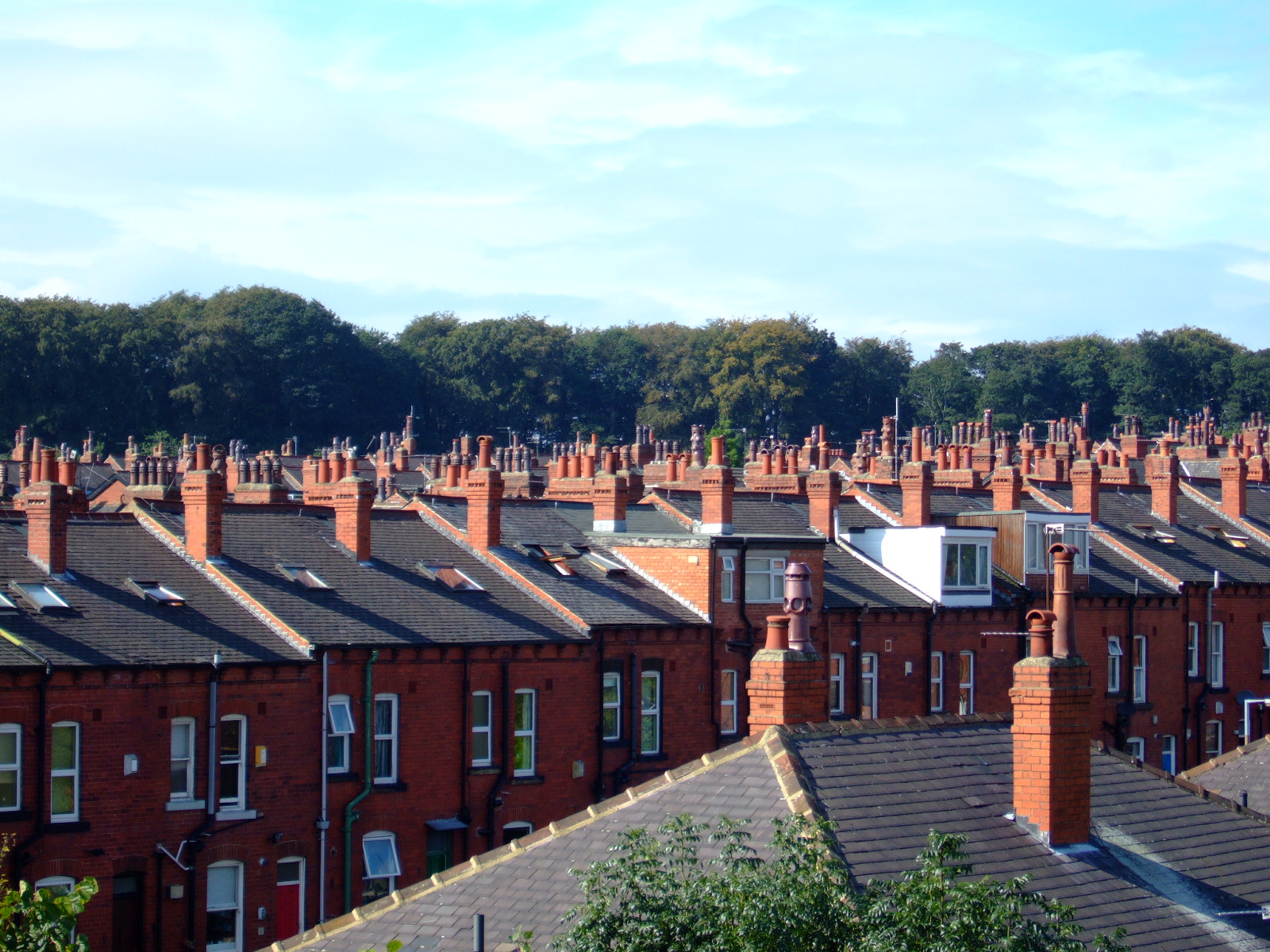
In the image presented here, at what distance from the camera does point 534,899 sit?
18281 millimetres

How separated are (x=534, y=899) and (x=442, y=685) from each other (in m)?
17.6

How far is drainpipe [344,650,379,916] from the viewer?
33406 millimetres

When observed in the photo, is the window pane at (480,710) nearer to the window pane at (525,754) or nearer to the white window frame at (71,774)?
the window pane at (525,754)

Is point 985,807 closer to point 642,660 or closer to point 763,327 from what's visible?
point 642,660

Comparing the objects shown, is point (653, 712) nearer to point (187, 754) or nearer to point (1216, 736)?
point (187, 754)

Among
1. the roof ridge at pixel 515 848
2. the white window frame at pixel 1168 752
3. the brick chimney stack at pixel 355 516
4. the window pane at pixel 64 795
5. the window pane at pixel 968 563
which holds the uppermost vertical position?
the brick chimney stack at pixel 355 516

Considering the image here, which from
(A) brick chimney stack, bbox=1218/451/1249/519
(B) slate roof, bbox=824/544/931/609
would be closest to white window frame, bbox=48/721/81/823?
(B) slate roof, bbox=824/544/931/609

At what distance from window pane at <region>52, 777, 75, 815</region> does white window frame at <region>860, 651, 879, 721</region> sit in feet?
71.1

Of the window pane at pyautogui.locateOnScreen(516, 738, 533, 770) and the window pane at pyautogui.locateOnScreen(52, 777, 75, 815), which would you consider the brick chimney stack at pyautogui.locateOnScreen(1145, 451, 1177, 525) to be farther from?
the window pane at pyautogui.locateOnScreen(52, 777, 75, 815)

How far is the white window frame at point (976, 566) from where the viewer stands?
153ft

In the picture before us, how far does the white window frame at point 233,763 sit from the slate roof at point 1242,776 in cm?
1789

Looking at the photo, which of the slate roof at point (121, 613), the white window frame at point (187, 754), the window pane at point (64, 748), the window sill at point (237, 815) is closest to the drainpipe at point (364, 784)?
the slate roof at point (121, 613)

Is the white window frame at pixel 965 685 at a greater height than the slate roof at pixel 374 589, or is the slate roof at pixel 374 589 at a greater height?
the slate roof at pixel 374 589

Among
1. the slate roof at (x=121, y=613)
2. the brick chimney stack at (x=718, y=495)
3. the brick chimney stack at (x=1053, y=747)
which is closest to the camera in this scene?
the brick chimney stack at (x=1053, y=747)
